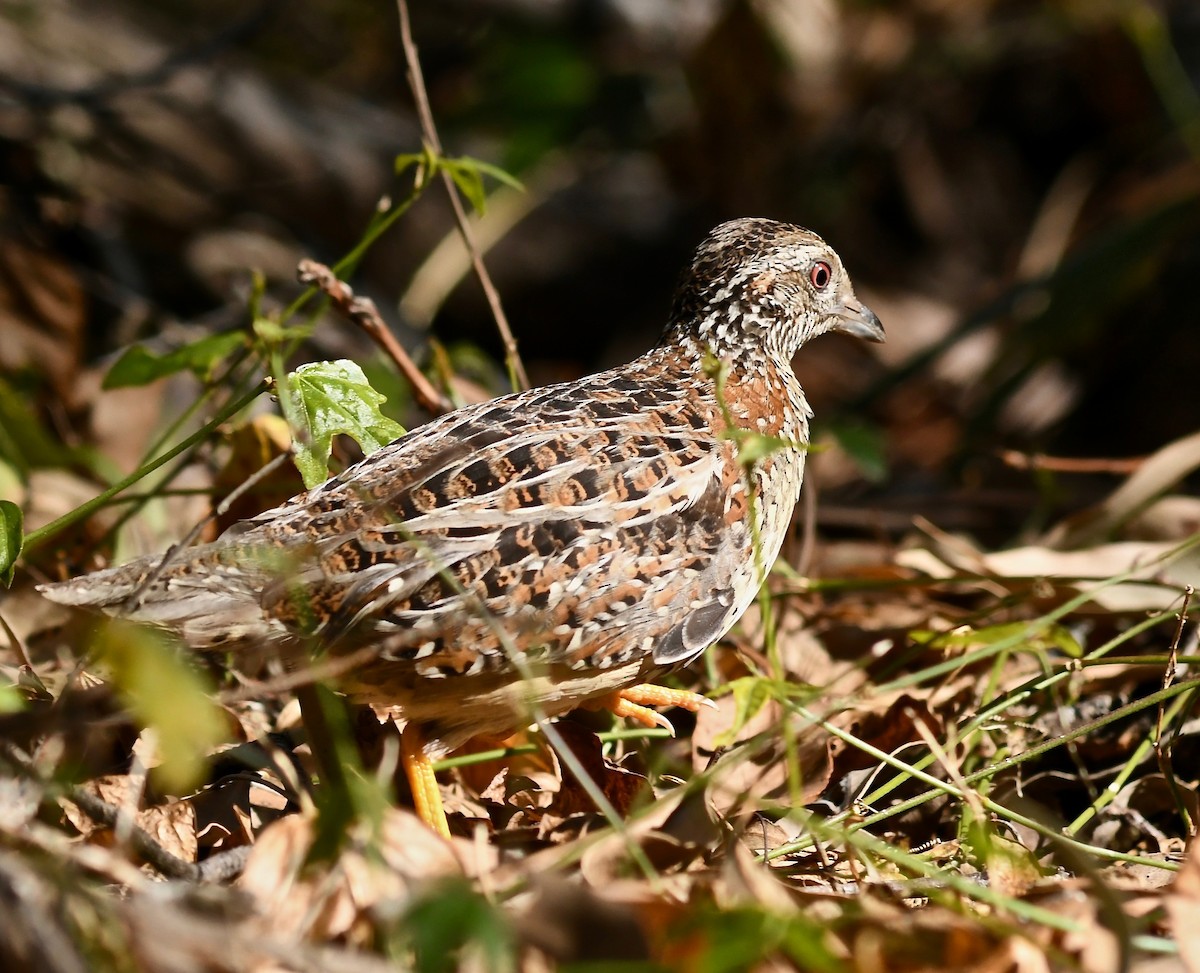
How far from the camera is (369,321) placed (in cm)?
433

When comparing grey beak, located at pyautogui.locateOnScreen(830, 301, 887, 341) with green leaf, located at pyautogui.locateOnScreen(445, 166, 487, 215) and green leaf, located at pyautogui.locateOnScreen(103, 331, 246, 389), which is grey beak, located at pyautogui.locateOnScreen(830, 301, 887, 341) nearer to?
green leaf, located at pyautogui.locateOnScreen(445, 166, 487, 215)

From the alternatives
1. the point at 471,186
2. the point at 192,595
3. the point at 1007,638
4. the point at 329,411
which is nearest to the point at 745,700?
the point at 1007,638

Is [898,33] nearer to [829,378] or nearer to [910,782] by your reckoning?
[829,378]

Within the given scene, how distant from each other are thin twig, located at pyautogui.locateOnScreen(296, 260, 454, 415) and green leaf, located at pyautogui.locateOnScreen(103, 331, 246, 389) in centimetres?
29

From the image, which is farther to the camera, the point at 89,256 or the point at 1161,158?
the point at 1161,158

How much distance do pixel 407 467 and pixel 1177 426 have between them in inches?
214

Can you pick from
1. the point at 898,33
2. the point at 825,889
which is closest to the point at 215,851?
the point at 825,889

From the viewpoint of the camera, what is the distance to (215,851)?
3.39 m

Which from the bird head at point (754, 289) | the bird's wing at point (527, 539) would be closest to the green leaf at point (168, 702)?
the bird's wing at point (527, 539)

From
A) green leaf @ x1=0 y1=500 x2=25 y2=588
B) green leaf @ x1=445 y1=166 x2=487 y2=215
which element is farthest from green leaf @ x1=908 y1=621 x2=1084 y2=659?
green leaf @ x1=0 y1=500 x2=25 y2=588

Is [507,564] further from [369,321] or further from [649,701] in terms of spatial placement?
[369,321]

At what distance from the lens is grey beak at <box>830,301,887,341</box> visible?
4.64m

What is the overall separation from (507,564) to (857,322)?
1871mm

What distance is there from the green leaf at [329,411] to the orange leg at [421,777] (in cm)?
75
